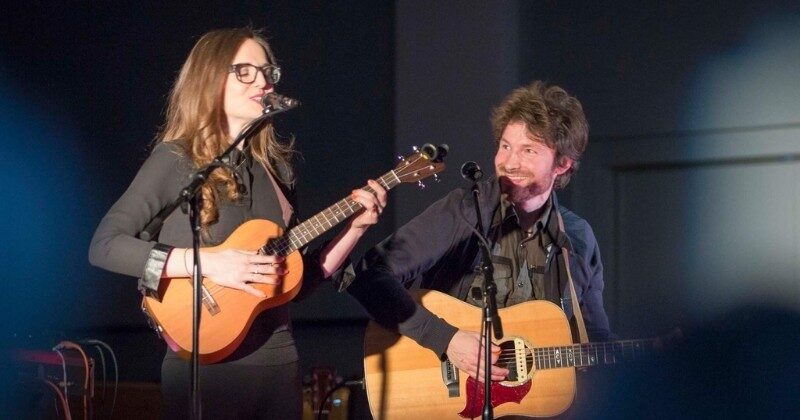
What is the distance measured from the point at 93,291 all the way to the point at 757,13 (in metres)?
3.77

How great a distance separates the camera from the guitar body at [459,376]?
405 cm

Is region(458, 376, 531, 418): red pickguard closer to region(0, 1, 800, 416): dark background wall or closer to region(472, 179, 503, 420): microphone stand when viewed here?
region(472, 179, 503, 420): microphone stand

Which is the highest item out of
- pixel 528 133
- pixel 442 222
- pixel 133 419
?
pixel 528 133

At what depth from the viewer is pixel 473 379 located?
408 cm

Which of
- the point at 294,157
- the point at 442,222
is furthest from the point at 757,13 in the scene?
the point at 294,157

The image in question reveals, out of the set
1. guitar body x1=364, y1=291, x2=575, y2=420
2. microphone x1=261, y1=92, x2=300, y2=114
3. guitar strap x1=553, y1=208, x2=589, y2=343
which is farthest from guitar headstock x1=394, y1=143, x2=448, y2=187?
guitar strap x1=553, y1=208, x2=589, y2=343

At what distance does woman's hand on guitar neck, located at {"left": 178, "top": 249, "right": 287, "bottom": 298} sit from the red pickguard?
1208 millimetres

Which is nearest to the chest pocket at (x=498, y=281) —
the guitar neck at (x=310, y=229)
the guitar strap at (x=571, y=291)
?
the guitar strap at (x=571, y=291)

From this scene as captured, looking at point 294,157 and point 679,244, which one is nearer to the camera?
point 679,244

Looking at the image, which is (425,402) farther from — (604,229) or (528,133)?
(604,229)

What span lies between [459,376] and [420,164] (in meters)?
0.97

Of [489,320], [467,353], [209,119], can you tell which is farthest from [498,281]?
[209,119]

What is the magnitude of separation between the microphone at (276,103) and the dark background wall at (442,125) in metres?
2.02

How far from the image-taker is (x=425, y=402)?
4.07 metres
